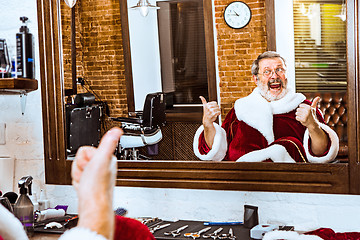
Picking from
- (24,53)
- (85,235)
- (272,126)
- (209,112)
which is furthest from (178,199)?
(85,235)

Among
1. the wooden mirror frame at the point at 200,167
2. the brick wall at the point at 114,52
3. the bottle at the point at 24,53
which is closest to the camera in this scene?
the wooden mirror frame at the point at 200,167

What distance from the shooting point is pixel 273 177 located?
2068 millimetres

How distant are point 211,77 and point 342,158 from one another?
2.09 feet

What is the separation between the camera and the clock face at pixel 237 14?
1.98 m

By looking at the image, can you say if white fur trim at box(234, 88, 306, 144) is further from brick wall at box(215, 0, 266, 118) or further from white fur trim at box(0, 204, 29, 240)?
white fur trim at box(0, 204, 29, 240)

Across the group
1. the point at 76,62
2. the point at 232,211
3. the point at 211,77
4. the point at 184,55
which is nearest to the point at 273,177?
the point at 232,211

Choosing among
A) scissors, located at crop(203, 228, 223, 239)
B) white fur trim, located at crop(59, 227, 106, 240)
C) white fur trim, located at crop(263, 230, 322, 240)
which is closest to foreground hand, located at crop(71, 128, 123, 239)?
white fur trim, located at crop(59, 227, 106, 240)

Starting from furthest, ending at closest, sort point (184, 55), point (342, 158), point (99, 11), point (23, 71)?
1. point (23, 71)
2. point (99, 11)
3. point (184, 55)
4. point (342, 158)

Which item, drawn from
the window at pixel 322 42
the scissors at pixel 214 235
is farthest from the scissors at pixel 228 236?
the window at pixel 322 42

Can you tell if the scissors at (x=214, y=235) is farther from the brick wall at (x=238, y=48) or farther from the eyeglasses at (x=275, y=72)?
the eyeglasses at (x=275, y=72)

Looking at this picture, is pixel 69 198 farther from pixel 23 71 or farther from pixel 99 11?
pixel 99 11

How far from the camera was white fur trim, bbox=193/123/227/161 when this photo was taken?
2.13m

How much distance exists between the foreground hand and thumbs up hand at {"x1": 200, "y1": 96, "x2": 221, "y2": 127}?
4.80ft

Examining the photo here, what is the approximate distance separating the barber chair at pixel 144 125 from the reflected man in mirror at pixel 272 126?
0.21m
